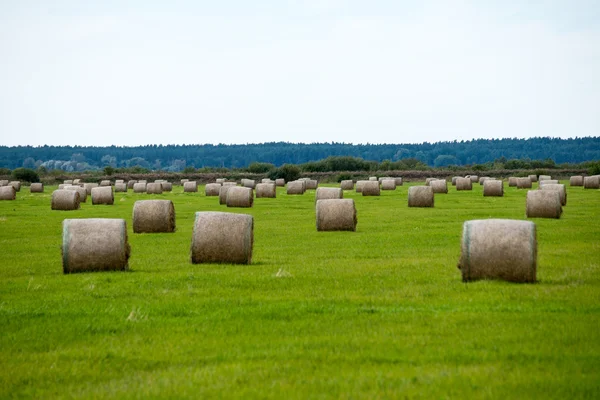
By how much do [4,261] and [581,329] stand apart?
14.9m

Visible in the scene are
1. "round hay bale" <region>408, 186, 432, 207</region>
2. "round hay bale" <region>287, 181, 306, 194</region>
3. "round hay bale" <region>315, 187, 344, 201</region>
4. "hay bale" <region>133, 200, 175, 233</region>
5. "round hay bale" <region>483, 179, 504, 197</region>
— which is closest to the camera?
"hay bale" <region>133, 200, 175, 233</region>

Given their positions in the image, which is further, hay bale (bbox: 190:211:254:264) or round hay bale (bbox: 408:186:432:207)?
round hay bale (bbox: 408:186:432:207)

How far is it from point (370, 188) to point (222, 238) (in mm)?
43800

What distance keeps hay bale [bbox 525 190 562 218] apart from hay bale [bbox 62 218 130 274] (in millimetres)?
19606

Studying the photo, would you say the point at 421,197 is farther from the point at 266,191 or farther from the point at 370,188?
the point at 370,188

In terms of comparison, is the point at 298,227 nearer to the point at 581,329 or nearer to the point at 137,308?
the point at 137,308

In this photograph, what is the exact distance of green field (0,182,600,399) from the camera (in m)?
9.20

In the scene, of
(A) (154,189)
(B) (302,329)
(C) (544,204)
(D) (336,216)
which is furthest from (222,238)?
(A) (154,189)

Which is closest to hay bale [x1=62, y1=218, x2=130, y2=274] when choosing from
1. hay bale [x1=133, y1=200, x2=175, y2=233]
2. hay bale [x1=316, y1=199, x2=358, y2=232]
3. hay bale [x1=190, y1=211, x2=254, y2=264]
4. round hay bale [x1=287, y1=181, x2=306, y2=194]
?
hay bale [x1=190, y1=211, x2=254, y2=264]

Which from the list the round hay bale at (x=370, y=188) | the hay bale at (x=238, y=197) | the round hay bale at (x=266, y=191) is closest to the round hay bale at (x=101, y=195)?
the hay bale at (x=238, y=197)

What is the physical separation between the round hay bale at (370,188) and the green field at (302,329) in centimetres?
4101

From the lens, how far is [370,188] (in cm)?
6294

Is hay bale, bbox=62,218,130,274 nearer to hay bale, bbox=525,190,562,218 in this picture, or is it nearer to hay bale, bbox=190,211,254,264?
hay bale, bbox=190,211,254,264

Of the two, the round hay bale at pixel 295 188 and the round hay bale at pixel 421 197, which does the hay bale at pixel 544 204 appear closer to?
the round hay bale at pixel 421 197
